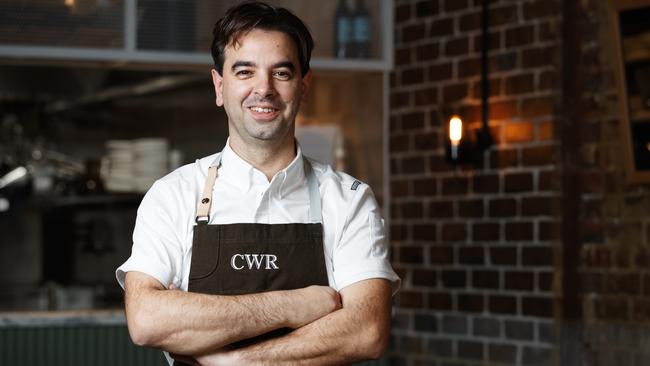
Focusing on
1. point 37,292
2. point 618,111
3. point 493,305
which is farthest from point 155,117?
point 618,111

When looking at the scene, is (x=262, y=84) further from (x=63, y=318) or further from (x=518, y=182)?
(x=63, y=318)

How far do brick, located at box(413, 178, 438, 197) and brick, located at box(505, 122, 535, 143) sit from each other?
0.47m

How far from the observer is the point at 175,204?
2504 mm

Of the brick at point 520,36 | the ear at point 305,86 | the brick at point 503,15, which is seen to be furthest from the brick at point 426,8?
the ear at point 305,86

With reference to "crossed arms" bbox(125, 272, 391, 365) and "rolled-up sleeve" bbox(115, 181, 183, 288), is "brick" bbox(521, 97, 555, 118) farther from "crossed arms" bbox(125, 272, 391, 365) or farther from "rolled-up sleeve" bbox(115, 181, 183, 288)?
"rolled-up sleeve" bbox(115, 181, 183, 288)

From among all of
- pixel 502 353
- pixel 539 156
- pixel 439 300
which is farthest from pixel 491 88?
pixel 502 353

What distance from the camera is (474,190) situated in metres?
4.96

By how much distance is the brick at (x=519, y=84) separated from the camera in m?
4.75

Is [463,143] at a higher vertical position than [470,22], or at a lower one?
lower

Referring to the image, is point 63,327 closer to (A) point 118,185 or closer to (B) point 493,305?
(A) point 118,185

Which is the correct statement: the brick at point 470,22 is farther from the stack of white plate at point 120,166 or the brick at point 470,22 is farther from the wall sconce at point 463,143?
the stack of white plate at point 120,166

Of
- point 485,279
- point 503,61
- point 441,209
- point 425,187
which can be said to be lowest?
point 485,279

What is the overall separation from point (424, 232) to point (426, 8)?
1.00m

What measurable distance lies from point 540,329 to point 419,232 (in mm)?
803
